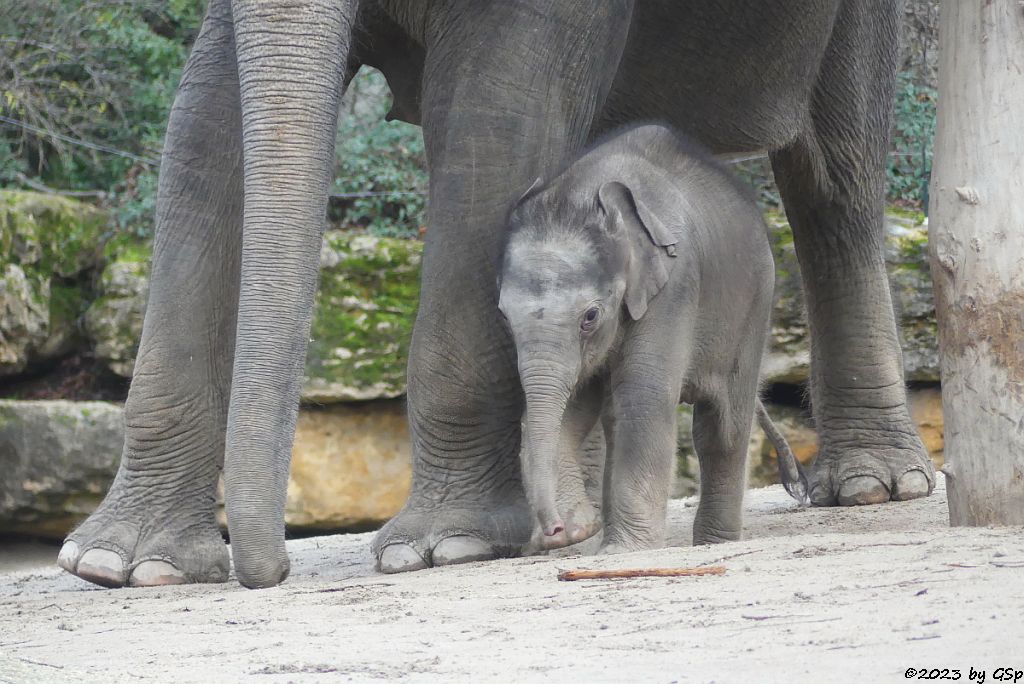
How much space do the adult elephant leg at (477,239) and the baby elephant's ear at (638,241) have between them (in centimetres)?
39

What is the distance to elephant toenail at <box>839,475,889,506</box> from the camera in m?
6.59

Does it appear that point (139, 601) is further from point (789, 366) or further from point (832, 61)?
point (789, 366)

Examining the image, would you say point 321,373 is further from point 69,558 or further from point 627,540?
point 627,540

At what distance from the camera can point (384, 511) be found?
9.18m

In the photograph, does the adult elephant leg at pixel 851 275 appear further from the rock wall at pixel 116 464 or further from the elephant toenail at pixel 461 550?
the rock wall at pixel 116 464

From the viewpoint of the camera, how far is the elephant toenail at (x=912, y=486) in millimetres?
6582

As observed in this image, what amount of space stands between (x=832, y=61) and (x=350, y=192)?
175 inches

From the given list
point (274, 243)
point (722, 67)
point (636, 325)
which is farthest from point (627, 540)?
point (722, 67)

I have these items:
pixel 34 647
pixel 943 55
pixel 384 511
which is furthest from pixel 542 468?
pixel 384 511

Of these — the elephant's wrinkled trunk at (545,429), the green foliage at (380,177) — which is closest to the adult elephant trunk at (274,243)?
the elephant's wrinkled trunk at (545,429)

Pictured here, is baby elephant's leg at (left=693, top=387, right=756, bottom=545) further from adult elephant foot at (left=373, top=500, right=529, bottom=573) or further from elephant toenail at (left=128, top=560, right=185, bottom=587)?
elephant toenail at (left=128, top=560, right=185, bottom=587)

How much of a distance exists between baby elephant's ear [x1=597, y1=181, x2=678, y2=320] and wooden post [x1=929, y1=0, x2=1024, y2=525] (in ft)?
2.51

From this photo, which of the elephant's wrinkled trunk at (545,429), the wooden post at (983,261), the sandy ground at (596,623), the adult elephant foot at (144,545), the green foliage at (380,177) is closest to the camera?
the sandy ground at (596,623)

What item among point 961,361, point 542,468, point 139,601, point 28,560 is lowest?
point 28,560
